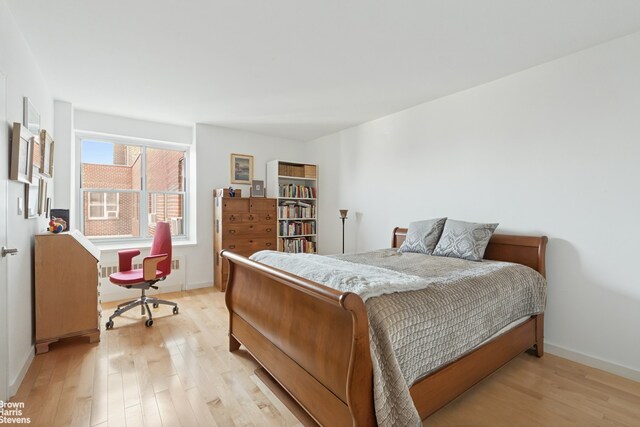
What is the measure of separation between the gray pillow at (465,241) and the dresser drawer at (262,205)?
2.67 m

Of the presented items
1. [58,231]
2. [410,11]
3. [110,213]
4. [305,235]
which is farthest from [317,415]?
[110,213]

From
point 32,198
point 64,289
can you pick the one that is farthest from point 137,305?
point 32,198

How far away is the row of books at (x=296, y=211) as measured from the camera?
497 centimetres

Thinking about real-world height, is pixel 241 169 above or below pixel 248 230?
above

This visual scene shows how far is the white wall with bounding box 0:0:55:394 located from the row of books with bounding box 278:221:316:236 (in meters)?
3.02

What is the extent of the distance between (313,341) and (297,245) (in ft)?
11.5

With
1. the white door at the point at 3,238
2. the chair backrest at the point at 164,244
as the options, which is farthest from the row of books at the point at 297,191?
the white door at the point at 3,238

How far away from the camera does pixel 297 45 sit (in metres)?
2.37

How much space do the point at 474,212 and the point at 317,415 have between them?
2488mm

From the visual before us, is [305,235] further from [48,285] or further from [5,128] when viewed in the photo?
[5,128]

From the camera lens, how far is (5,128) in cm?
189

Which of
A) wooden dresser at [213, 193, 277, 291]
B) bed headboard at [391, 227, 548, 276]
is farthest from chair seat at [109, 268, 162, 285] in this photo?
bed headboard at [391, 227, 548, 276]

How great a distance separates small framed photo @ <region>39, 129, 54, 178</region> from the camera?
2.62 metres

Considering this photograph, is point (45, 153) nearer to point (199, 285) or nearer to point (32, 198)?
point (32, 198)
